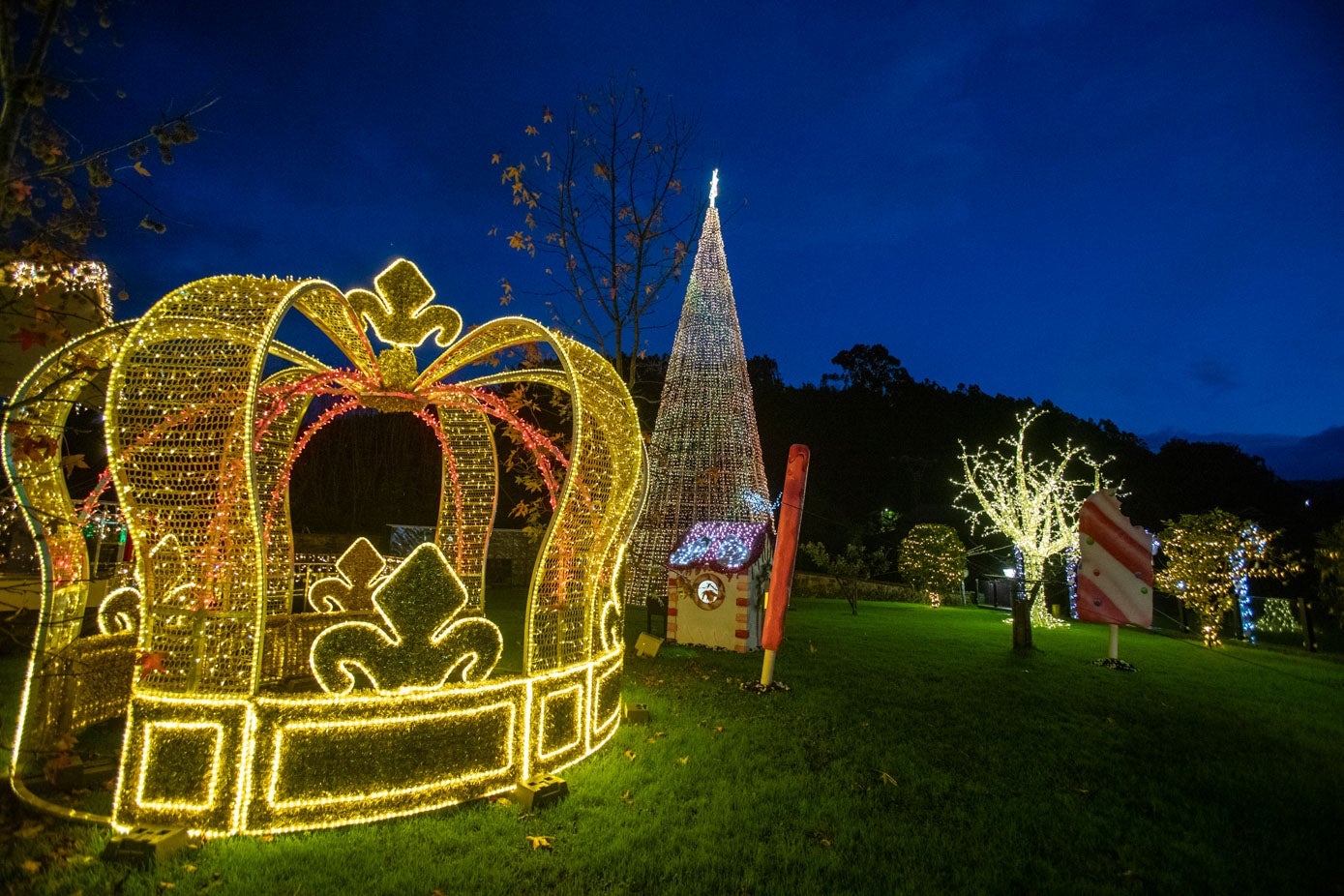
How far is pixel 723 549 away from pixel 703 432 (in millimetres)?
3785

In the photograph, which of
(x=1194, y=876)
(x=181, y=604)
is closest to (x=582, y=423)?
(x=181, y=604)

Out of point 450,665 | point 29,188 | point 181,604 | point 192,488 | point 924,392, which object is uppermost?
point 924,392

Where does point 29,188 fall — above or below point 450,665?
above

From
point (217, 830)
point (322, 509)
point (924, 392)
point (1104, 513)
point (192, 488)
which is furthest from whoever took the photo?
point (924, 392)

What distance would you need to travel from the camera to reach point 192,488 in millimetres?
3553

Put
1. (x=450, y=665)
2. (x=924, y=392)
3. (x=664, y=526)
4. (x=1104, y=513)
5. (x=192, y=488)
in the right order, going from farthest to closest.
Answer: (x=924, y=392) < (x=664, y=526) < (x=1104, y=513) < (x=450, y=665) < (x=192, y=488)

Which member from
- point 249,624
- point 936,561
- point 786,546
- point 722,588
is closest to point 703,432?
point 722,588

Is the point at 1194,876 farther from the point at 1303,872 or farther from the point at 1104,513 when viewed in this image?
the point at 1104,513

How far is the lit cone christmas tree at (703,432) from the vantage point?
13.1m

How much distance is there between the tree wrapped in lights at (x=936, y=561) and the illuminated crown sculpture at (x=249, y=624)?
17.0 metres

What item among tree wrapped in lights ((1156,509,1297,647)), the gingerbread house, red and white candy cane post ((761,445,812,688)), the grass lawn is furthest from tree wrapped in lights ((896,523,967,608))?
red and white candy cane post ((761,445,812,688))

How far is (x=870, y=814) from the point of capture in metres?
4.03

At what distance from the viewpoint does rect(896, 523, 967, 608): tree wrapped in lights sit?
19.5 meters

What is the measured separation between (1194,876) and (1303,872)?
596mm
